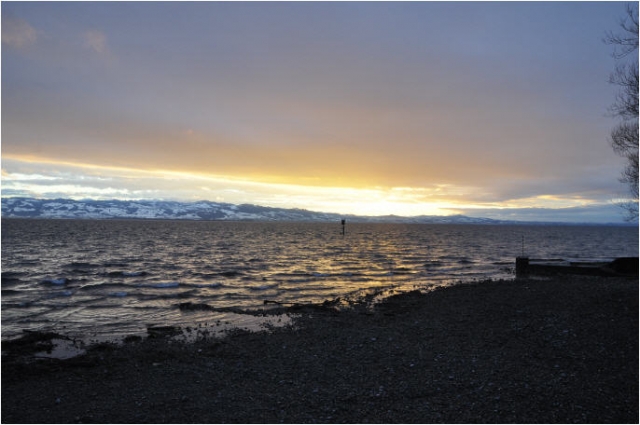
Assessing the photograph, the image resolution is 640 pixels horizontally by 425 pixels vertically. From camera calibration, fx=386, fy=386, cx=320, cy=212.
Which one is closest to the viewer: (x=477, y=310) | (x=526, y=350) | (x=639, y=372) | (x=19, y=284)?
(x=639, y=372)

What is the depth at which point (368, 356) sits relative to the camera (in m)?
13.6

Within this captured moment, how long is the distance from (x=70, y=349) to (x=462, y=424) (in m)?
14.8

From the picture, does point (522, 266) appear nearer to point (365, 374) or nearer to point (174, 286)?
point (365, 374)

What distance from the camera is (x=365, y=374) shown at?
11883 millimetres

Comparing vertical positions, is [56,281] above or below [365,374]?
below

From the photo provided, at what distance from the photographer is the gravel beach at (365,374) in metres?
9.30

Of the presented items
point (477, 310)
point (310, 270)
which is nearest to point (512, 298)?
point (477, 310)

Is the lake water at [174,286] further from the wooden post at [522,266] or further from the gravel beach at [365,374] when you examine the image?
the gravel beach at [365,374]

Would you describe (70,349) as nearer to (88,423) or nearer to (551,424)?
(88,423)

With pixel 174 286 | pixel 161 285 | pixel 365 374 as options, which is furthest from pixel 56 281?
pixel 365 374

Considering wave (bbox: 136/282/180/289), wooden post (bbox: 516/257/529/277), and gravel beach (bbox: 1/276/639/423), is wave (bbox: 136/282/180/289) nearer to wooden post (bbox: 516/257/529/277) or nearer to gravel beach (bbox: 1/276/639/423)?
gravel beach (bbox: 1/276/639/423)

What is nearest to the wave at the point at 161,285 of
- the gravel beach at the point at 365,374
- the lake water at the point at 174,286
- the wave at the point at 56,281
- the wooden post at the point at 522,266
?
the lake water at the point at 174,286

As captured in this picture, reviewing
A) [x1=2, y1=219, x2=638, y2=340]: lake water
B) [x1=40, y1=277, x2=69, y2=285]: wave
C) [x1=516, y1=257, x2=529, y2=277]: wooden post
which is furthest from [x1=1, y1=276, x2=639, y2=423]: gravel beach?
[x1=516, y1=257, x2=529, y2=277]: wooden post

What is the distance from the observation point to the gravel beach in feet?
30.5
